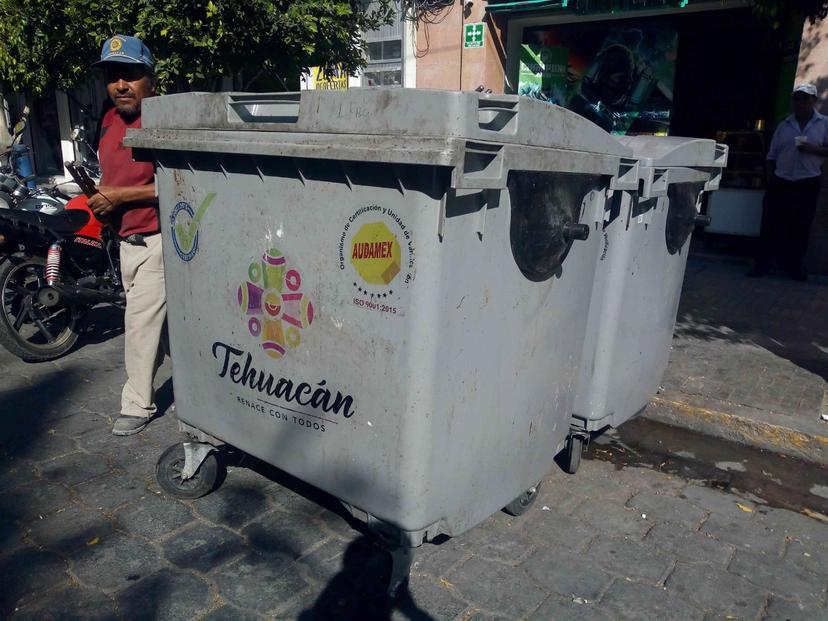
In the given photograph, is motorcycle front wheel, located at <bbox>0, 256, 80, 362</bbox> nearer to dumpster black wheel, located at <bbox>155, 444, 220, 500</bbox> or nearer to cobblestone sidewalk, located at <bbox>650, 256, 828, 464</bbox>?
dumpster black wheel, located at <bbox>155, 444, 220, 500</bbox>

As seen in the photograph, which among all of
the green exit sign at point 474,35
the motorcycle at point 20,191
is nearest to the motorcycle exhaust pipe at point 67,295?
the motorcycle at point 20,191

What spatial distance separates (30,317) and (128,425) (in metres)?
1.70

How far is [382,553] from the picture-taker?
9.08 ft

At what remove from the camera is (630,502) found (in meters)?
3.26

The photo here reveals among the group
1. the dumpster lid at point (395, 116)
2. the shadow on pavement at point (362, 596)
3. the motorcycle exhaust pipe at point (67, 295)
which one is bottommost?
the shadow on pavement at point (362, 596)

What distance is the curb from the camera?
3.78 metres

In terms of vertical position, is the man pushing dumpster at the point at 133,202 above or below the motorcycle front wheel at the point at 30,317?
above

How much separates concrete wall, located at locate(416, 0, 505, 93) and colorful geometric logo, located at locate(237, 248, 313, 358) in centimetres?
740

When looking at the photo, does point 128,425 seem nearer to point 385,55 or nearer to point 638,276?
point 638,276

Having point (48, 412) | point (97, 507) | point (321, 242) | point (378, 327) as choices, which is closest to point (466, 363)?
point (378, 327)

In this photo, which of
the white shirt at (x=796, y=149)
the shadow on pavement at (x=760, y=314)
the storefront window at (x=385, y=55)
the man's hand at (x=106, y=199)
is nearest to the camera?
the man's hand at (x=106, y=199)

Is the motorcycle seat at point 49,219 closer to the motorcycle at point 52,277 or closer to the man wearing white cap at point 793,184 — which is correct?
the motorcycle at point 52,277

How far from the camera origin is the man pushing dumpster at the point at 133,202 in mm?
3457

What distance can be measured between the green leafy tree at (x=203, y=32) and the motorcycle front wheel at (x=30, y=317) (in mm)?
2467
